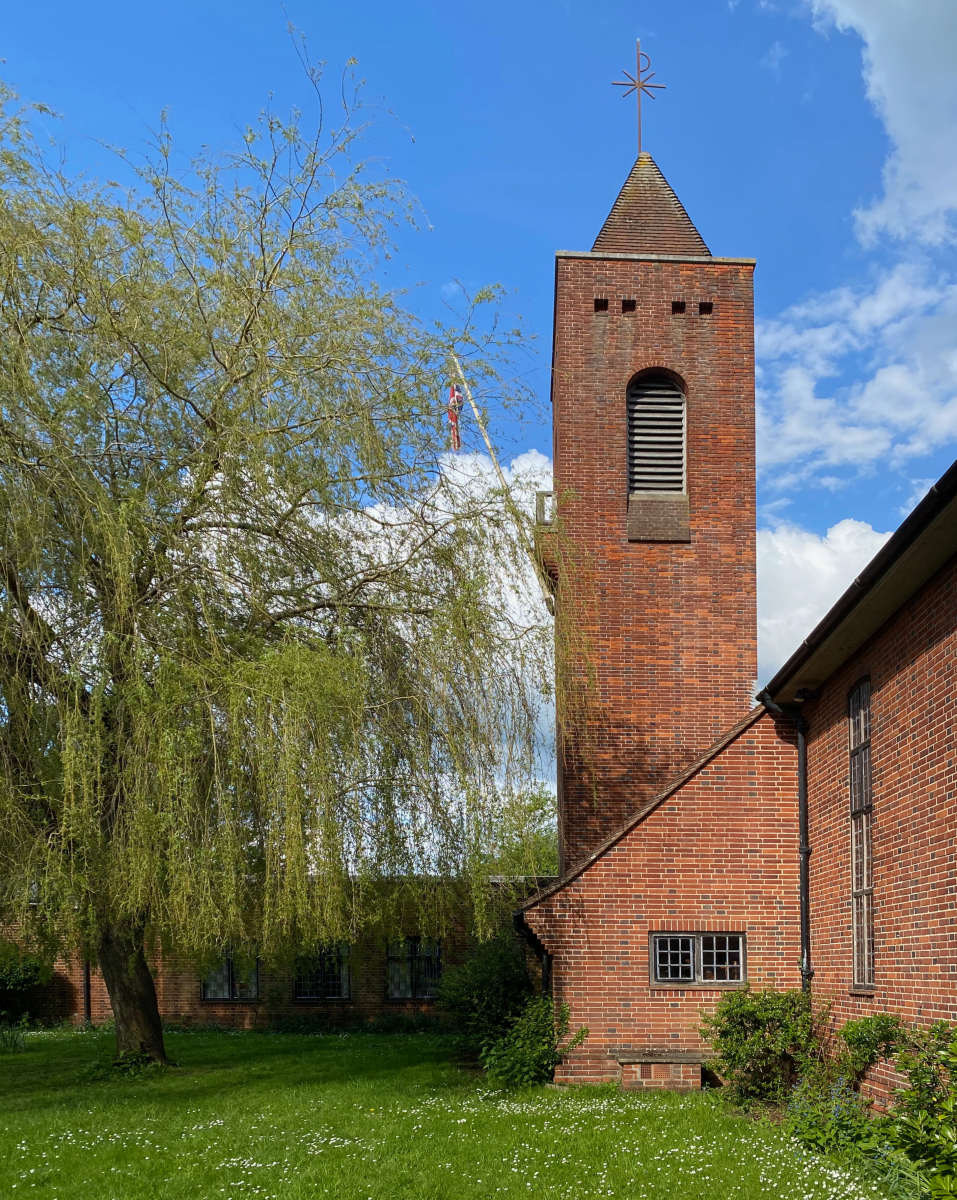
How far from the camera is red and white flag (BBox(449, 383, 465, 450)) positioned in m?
11.5

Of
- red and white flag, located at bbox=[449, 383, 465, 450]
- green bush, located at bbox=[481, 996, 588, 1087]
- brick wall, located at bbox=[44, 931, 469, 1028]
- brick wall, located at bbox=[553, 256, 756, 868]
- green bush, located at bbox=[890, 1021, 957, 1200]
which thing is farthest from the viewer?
brick wall, located at bbox=[44, 931, 469, 1028]

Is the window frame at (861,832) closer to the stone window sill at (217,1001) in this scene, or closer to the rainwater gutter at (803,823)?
the rainwater gutter at (803,823)

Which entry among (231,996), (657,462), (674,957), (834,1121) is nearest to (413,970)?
(231,996)

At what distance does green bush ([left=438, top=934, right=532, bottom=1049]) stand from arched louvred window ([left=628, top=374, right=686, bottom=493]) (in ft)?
22.3

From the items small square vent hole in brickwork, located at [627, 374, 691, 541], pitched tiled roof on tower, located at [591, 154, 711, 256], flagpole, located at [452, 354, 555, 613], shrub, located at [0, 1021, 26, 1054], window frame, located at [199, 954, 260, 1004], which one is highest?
pitched tiled roof on tower, located at [591, 154, 711, 256]

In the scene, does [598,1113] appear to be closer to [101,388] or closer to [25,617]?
[25,617]

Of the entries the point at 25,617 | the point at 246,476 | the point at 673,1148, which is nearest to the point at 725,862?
the point at 673,1148

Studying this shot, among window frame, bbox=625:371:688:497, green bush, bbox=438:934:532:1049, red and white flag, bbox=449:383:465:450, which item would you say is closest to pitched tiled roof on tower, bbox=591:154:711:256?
window frame, bbox=625:371:688:497

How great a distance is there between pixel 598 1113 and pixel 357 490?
20.7 feet

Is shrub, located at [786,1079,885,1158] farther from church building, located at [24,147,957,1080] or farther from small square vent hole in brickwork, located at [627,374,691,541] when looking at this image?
A: small square vent hole in brickwork, located at [627,374,691,541]

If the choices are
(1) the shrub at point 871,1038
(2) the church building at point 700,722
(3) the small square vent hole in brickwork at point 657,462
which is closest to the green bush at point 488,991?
(2) the church building at point 700,722

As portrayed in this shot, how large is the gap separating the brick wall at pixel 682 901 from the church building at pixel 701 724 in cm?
2

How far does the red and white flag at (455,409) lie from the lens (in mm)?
11453

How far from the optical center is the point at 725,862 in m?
13.3
